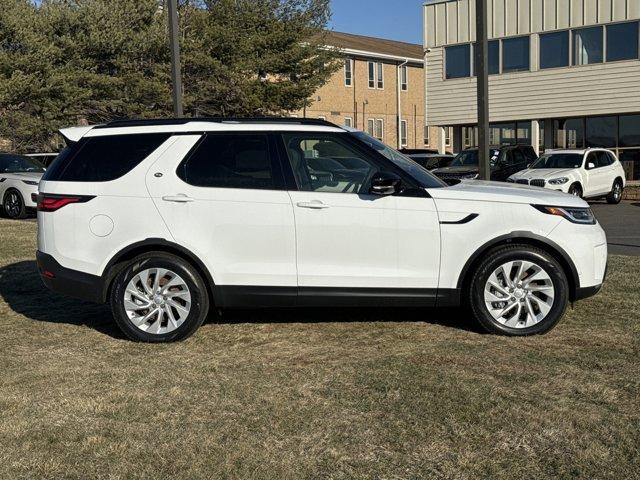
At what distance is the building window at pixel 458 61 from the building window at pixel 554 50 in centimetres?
288

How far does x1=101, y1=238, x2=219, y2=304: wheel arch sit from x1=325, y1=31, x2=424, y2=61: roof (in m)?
39.8

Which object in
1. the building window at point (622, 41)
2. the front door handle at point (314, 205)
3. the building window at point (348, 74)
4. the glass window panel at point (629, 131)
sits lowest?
the front door handle at point (314, 205)

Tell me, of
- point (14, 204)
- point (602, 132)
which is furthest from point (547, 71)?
point (14, 204)

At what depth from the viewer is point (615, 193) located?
21.5 m

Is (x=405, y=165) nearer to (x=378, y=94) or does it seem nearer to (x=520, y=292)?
(x=520, y=292)

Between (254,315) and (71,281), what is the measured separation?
1.70 metres

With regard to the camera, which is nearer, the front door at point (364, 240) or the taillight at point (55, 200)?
the front door at point (364, 240)

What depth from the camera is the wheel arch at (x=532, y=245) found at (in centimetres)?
611

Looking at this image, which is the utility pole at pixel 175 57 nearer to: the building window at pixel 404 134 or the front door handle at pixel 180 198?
the front door handle at pixel 180 198

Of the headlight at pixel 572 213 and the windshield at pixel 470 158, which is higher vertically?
the windshield at pixel 470 158

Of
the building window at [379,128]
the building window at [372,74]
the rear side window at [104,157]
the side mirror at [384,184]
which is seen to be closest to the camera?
the side mirror at [384,184]

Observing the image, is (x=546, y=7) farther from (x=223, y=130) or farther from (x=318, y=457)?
(x=318, y=457)

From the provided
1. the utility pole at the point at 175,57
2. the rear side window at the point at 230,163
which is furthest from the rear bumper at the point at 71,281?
the utility pole at the point at 175,57

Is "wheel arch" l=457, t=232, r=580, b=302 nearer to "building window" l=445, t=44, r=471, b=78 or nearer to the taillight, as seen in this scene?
the taillight
